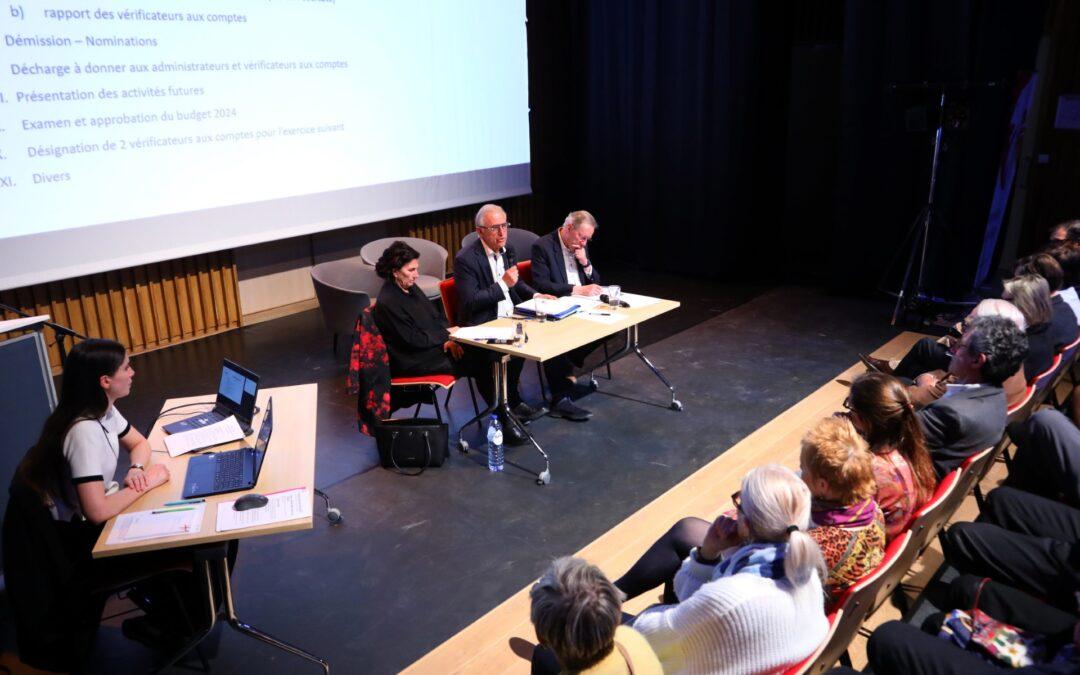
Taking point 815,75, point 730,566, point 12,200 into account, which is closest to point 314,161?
point 12,200

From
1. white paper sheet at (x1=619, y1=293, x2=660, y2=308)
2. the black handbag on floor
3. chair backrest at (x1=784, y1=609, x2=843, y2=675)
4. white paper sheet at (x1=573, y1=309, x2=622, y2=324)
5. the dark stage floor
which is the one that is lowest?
the dark stage floor

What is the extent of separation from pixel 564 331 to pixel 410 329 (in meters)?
0.83

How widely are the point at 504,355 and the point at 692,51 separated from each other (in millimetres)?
5174

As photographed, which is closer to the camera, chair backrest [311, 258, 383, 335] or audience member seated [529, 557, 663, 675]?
audience member seated [529, 557, 663, 675]

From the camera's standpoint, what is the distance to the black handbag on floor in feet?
14.4

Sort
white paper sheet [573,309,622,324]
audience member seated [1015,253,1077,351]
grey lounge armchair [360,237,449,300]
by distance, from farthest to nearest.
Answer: grey lounge armchair [360,237,449,300]
white paper sheet [573,309,622,324]
audience member seated [1015,253,1077,351]

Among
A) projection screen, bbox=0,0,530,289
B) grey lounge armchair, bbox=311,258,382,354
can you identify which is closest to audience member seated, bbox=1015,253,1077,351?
grey lounge armchair, bbox=311,258,382,354

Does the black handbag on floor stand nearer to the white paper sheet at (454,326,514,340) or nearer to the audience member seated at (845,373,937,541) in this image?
the white paper sheet at (454,326,514,340)

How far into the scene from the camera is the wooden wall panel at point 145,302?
19.4 ft

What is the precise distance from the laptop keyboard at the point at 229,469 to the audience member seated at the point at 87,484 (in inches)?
7.0

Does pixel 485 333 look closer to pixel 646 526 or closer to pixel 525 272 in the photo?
pixel 525 272

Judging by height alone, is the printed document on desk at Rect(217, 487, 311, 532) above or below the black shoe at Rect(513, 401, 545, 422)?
above

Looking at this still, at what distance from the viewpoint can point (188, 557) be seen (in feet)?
9.23

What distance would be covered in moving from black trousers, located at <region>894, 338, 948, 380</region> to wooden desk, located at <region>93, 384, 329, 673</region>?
3.40m
